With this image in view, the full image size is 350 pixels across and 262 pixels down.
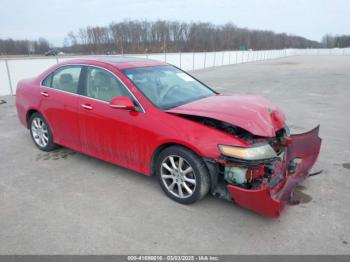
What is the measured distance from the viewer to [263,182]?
2967 mm

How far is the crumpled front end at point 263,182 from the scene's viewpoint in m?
2.72

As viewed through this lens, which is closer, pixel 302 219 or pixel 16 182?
pixel 302 219

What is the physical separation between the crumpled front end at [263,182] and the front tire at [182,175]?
223 mm

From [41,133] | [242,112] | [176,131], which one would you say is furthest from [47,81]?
[242,112]

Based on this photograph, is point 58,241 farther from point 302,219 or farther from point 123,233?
point 302,219

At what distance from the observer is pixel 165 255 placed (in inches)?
102

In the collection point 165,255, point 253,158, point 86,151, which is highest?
point 253,158

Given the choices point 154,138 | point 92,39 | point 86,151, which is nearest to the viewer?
point 154,138

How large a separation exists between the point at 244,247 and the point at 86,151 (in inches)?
102

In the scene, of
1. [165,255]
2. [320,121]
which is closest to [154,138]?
[165,255]

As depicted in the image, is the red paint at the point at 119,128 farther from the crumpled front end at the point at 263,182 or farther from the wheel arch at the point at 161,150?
the crumpled front end at the point at 263,182

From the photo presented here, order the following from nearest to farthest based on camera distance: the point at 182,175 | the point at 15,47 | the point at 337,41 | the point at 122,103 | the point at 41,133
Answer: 1. the point at 182,175
2. the point at 122,103
3. the point at 41,133
4. the point at 15,47
5. the point at 337,41

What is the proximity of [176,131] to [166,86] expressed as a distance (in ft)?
3.32

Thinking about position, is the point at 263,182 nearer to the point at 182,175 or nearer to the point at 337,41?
the point at 182,175
